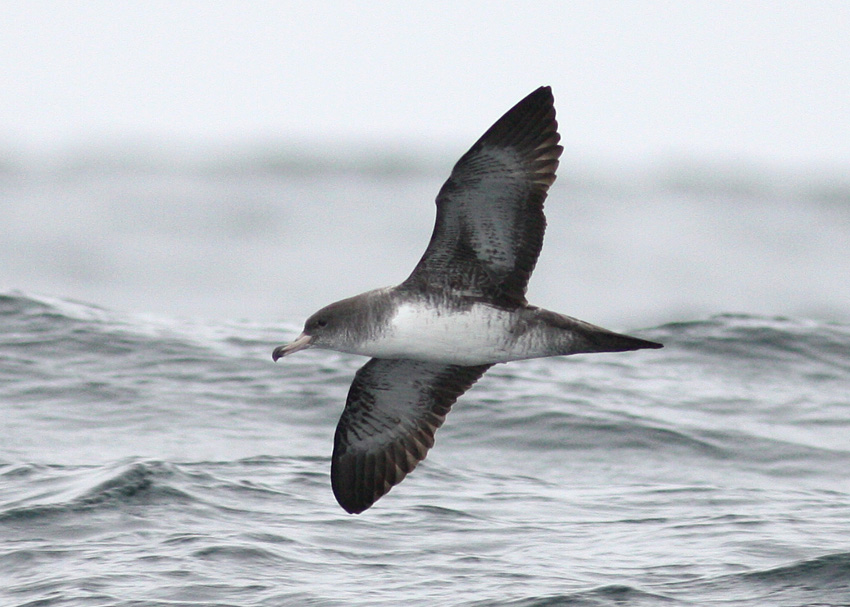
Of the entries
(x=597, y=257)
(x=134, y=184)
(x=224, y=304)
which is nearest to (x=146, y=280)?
(x=224, y=304)

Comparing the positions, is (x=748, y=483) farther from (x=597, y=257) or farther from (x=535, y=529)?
(x=597, y=257)

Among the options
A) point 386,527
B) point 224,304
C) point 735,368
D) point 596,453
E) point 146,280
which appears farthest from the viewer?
point 146,280

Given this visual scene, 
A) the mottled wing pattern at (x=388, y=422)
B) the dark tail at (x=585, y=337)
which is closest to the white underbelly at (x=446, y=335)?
the dark tail at (x=585, y=337)

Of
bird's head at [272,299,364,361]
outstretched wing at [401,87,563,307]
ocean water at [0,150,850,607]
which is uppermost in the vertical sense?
outstretched wing at [401,87,563,307]

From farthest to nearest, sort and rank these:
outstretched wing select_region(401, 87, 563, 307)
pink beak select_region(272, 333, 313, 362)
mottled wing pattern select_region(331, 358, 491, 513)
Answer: mottled wing pattern select_region(331, 358, 491, 513) < pink beak select_region(272, 333, 313, 362) < outstretched wing select_region(401, 87, 563, 307)

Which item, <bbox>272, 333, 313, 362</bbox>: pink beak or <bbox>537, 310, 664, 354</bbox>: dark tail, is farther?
<bbox>272, 333, 313, 362</bbox>: pink beak

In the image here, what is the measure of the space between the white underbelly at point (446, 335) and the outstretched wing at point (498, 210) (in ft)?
0.45

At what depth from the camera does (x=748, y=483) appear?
436 inches

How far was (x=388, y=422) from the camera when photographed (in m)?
9.16

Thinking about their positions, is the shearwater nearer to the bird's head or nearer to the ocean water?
the bird's head

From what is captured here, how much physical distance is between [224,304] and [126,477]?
79.5 ft

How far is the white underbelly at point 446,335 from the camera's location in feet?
26.2

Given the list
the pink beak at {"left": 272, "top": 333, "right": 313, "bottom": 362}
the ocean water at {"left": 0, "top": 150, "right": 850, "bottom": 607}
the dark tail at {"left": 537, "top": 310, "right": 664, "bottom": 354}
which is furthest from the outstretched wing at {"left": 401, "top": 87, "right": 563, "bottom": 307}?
the ocean water at {"left": 0, "top": 150, "right": 850, "bottom": 607}

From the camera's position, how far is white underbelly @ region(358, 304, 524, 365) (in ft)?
26.2
